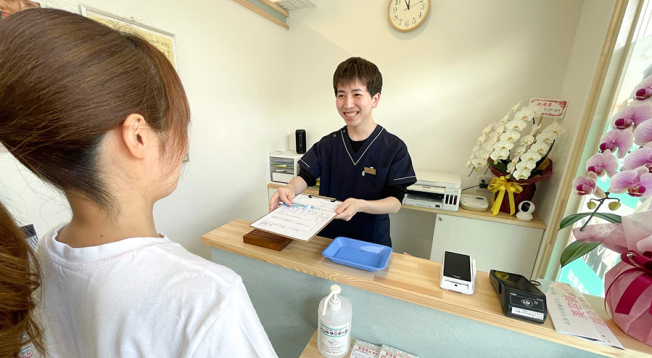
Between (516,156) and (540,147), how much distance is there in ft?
0.41

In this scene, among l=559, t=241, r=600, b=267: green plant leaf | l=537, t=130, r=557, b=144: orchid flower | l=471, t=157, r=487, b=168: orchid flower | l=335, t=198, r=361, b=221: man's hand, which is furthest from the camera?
l=471, t=157, r=487, b=168: orchid flower

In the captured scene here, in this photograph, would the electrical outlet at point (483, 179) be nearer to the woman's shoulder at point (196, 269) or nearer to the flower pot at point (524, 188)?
the flower pot at point (524, 188)

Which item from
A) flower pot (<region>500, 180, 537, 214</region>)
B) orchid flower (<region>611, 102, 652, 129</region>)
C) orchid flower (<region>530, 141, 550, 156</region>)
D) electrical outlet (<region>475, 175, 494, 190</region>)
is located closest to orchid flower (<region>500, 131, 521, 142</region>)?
A: orchid flower (<region>530, 141, 550, 156</region>)

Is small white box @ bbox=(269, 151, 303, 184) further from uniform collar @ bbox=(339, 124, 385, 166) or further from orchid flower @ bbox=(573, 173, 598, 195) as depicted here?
orchid flower @ bbox=(573, 173, 598, 195)

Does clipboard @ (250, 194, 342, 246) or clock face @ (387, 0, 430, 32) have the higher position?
clock face @ (387, 0, 430, 32)

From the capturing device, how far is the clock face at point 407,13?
1878 millimetres

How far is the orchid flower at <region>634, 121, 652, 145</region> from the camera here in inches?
20.1

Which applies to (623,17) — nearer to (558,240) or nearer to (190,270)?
(558,240)

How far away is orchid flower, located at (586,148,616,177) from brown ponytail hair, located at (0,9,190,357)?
97 cm

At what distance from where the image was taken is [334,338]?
0.66 meters

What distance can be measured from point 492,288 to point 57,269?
3.04 ft

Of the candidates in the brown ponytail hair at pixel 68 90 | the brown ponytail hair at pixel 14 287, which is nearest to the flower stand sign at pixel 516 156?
the brown ponytail hair at pixel 68 90

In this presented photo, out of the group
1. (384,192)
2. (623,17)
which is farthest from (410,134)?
(623,17)

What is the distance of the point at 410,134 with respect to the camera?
84.8 inches
